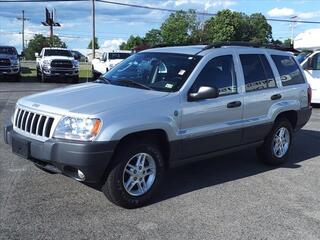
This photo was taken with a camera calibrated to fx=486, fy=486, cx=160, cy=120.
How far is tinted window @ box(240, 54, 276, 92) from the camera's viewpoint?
6832 mm

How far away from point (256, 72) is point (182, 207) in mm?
2569

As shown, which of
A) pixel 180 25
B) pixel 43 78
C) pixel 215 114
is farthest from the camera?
pixel 180 25

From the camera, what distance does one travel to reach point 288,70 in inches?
305

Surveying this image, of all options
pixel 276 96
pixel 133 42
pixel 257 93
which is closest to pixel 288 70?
pixel 276 96

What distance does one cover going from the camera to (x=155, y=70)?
20.5 feet

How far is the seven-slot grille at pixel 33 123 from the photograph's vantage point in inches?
203

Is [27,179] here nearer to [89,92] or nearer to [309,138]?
[89,92]

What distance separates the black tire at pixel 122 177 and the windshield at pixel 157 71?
0.81 meters

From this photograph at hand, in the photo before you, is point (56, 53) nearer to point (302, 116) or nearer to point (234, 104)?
point (302, 116)

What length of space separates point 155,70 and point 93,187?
1679 millimetres

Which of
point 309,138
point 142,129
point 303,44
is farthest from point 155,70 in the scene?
point 303,44

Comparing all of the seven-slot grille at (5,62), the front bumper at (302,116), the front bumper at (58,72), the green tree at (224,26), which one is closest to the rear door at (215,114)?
the front bumper at (302,116)

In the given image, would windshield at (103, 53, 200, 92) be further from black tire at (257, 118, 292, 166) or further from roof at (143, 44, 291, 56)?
black tire at (257, 118, 292, 166)

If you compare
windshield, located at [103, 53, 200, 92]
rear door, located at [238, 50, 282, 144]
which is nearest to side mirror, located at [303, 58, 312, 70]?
rear door, located at [238, 50, 282, 144]
